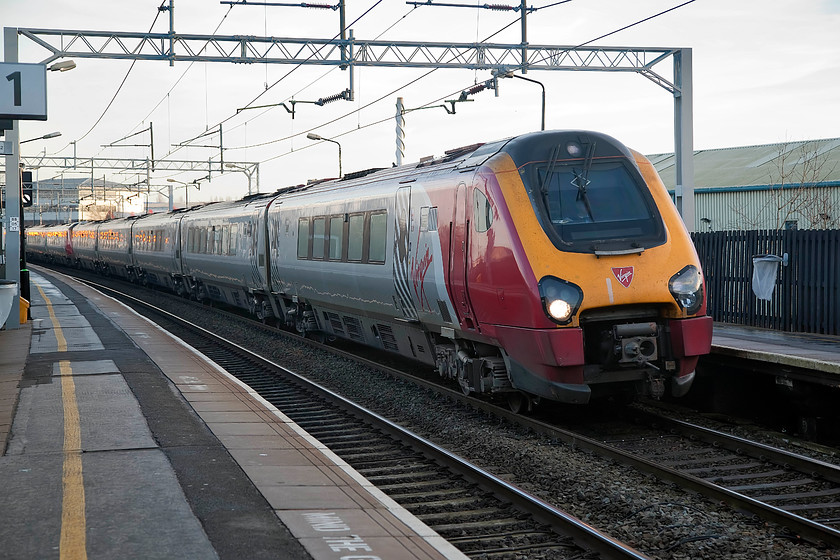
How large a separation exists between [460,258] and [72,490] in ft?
16.7

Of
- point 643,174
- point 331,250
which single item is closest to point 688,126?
point 331,250

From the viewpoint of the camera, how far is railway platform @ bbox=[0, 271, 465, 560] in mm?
5309

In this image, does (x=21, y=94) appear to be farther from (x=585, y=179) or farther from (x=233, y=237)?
(x=233, y=237)

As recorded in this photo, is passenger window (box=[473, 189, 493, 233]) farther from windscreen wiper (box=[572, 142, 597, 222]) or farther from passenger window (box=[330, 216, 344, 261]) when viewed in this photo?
passenger window (box=[330, 216, 344, 261])

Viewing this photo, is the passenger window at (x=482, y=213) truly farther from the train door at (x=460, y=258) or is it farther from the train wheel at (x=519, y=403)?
the train wheel at (x=519, y=403)

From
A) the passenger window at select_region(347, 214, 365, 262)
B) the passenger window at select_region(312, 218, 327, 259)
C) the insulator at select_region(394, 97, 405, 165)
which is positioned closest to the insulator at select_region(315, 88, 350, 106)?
the insulator at select_region(394, 97, 405, 165)

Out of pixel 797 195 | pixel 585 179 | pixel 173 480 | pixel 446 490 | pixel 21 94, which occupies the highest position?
pixel 21 94

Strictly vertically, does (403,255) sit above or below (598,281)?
above

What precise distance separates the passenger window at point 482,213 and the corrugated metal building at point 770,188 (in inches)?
937

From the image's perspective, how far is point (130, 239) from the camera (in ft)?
128

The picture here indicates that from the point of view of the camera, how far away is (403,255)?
11898mm

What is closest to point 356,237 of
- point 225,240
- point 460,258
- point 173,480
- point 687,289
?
point 460,258

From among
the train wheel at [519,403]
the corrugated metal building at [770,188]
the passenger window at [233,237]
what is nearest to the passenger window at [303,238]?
the passenger window at [233,237]

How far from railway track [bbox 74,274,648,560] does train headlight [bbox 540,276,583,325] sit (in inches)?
68.2
